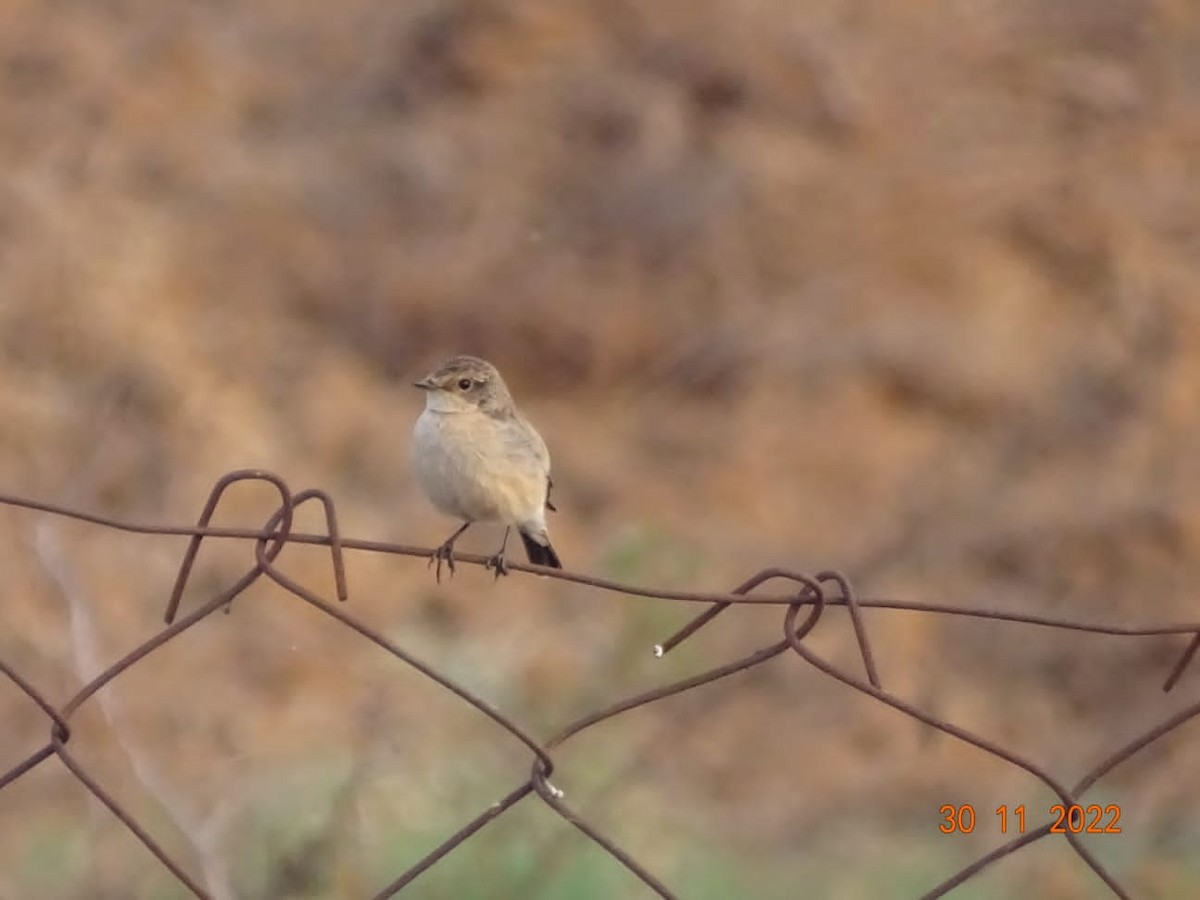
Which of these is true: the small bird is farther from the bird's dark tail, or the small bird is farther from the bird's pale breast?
the bird's dark tail

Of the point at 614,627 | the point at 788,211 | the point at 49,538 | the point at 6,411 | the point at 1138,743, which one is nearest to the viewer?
the point at 1138,743

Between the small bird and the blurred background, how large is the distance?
3.20 ft

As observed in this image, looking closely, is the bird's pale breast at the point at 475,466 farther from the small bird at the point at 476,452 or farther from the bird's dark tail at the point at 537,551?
the bird's dark tail at the point at 537,551

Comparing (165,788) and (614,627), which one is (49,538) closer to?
(165,788)

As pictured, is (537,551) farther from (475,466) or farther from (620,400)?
(620,400)

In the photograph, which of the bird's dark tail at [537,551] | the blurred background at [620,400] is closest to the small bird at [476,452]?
the bird's dark tail at [537,551]

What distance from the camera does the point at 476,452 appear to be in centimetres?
362

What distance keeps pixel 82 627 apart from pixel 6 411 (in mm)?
3238

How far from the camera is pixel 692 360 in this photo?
843 cm

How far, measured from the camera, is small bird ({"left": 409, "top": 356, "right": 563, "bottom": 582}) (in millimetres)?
3596

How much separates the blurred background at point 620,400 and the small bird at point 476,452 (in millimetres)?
974

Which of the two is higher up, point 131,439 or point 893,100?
point 893,100

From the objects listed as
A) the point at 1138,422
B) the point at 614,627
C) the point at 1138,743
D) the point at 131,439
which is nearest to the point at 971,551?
the point at 1138,422

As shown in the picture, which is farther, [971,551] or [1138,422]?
[1138,422]
